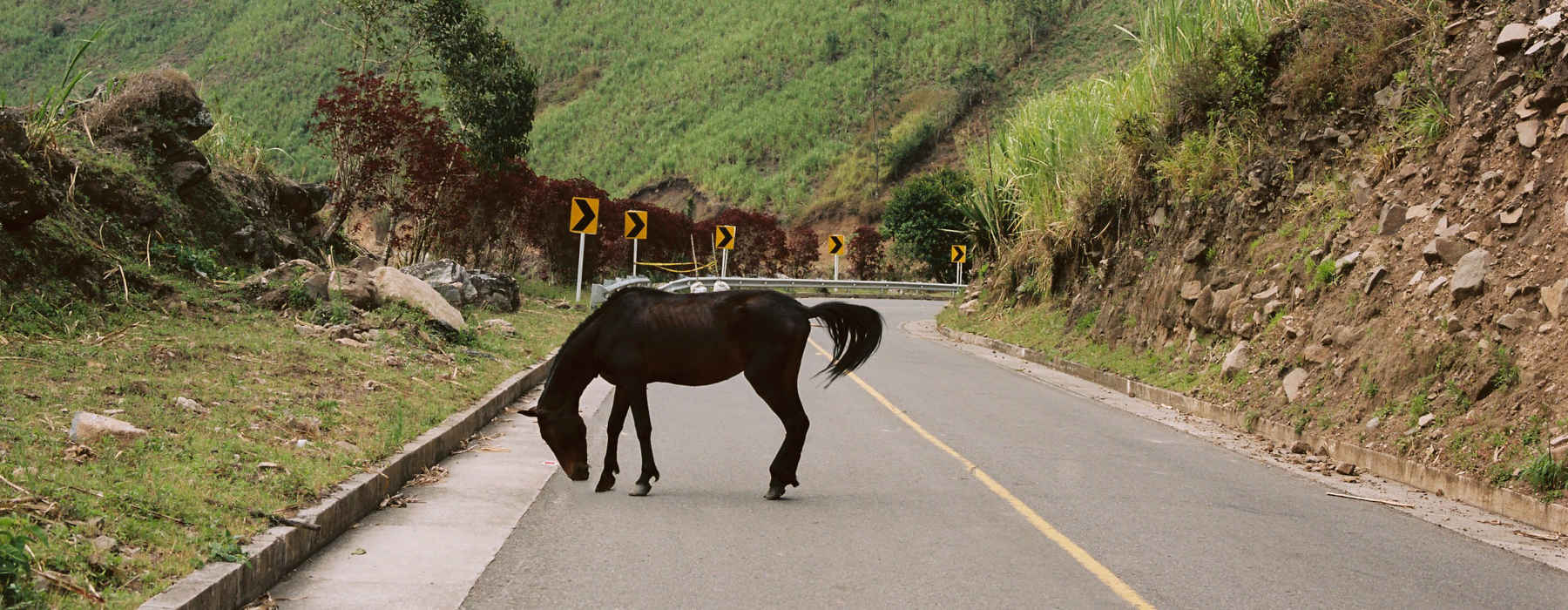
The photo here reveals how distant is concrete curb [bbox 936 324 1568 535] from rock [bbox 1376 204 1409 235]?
2.65 metres

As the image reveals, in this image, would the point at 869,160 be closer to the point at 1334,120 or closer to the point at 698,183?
the point at 698,183

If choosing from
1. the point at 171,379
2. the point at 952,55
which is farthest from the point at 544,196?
the point at 952,55

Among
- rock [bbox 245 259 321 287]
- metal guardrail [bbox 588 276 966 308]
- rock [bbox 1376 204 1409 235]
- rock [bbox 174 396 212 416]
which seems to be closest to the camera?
rock [bbox 174 396 212 416]

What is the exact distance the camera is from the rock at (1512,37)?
1327 centimetres

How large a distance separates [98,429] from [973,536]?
5.48 metres

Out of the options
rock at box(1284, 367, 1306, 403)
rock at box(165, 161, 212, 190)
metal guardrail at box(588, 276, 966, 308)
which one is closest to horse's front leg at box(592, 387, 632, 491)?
rock at box(1284, 367, 1306, 403)

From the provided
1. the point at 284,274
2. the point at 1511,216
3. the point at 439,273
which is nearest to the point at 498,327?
the point at 439,273

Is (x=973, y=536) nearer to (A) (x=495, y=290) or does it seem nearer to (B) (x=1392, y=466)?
(B) (x=1392, y=466)

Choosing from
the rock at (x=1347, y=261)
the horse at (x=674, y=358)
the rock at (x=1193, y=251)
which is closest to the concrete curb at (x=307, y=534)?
the horse at (x=674, y=358)

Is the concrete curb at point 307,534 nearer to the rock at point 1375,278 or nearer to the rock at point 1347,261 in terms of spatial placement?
the rock at point 1375,278

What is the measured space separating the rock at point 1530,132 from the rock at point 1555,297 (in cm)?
224

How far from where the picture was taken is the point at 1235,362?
1528 cm

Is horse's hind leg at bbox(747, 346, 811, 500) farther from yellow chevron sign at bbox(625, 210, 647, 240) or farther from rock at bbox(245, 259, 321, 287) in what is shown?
yellow chevron sign at bbox(625, 210, 647, 240)

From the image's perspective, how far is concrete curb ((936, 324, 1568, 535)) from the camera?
29.0 feet
